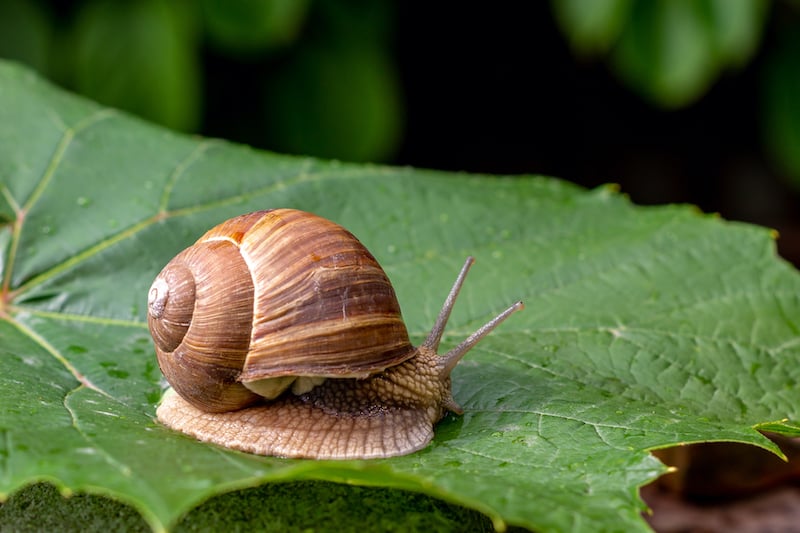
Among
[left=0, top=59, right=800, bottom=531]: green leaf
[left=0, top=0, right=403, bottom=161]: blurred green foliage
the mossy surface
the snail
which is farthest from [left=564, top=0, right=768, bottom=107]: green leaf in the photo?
the mossy surface

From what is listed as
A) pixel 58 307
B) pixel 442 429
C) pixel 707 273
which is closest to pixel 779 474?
pixel 707 273

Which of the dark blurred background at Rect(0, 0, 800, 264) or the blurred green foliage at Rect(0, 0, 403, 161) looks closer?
the dark blurred background at Rect(0, 0, 800, 264)

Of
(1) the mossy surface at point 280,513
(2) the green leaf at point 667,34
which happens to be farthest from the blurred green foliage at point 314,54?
(1) the mossy surface at point 280,513

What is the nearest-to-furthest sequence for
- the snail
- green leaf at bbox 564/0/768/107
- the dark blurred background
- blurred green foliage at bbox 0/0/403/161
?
the snail < green leaf at bbox 564/0/768/107 < the dark blurred background < blurred green foliage at bbox 0/0/403/161

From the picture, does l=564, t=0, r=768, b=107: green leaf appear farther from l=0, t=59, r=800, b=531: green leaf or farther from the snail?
the snail

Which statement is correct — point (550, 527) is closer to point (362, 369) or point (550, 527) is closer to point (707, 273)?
point (362, 369)
